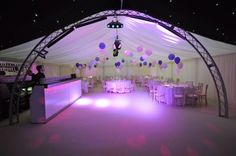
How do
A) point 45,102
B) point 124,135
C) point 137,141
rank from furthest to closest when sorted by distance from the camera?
1. point 45,102
2. point 124,135
3. point 137,141

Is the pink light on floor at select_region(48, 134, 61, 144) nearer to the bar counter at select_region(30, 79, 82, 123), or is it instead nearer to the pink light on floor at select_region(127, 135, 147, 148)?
the bar counter at select_region(30, 79, 82, 123)

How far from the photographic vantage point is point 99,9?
21.1 ft

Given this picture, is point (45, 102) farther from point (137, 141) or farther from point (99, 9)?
point (99, 9)

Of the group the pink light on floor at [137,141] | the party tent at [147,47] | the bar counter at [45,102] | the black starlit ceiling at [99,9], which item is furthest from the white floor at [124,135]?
the party tent at [147,47]

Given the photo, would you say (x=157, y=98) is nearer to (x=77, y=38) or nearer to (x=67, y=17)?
(x=77, y=38)

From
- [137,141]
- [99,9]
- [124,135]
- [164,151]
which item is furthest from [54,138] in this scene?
[99,9]

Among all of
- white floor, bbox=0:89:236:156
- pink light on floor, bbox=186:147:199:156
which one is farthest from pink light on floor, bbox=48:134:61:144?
pink light on floor, bbox=186:147:199:156

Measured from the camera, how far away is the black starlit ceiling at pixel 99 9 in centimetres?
405

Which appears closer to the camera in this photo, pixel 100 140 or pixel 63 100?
pixel 100 140

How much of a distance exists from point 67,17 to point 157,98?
253 inches

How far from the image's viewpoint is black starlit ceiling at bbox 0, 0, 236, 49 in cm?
405

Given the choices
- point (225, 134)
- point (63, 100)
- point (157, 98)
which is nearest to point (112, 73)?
point (157, 98)

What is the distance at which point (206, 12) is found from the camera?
4.40 m

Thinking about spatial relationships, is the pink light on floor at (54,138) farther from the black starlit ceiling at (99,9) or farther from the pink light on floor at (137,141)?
the black starlit ceiling at (99,9)
